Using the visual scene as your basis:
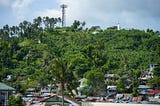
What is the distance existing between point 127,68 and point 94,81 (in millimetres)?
12827

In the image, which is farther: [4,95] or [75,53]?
[75,53]

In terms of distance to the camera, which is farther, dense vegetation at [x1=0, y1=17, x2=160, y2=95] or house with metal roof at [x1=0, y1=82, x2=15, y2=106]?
dense vegetation at [x1=0, y1=17, x2=160, y2=95]

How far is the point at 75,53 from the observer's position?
79625 mm

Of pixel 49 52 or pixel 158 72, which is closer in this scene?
pixel 158 72

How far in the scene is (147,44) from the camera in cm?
8656

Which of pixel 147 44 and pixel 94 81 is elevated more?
pixel 147 44

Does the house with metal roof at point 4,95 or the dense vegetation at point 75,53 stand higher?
the dense vegetation at point 75,53

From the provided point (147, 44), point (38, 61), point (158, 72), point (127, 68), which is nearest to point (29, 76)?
point (38, 61)

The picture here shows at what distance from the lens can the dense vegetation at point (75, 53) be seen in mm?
66250

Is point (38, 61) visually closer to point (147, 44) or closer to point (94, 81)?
point (94, 81)

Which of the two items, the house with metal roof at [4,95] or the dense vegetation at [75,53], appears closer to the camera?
the house with metal roof at [4,95]

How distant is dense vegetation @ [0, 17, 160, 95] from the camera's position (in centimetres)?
6625

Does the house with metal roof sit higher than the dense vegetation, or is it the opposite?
the dense vegetation

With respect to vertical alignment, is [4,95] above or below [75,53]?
below
